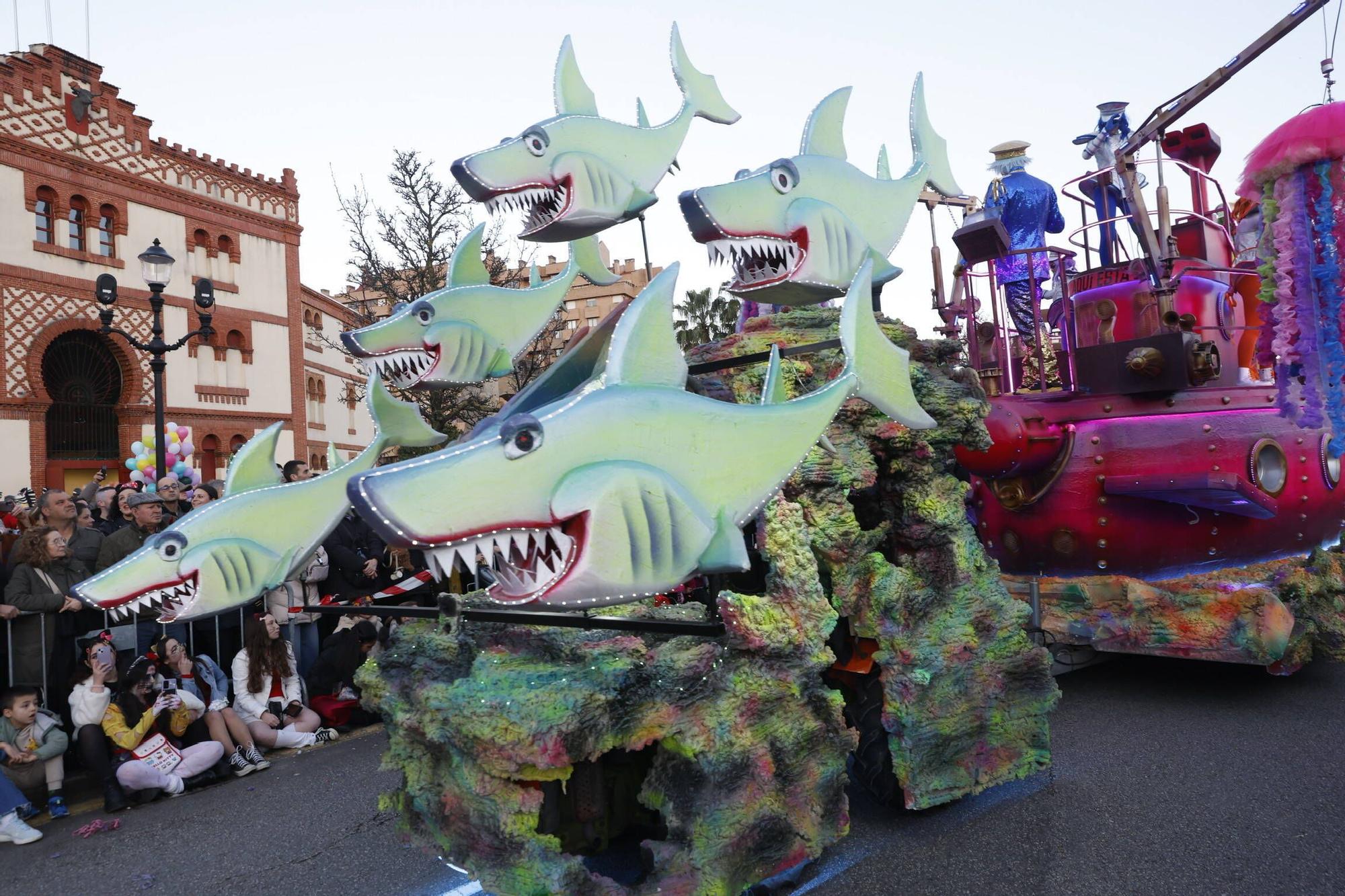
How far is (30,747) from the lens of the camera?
4871mm

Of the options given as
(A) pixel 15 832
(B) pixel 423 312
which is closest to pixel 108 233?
(A) pixel 15 832

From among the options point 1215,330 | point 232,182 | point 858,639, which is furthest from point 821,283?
point 232,182

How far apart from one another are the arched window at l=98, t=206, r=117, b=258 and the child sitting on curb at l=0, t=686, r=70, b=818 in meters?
17.1

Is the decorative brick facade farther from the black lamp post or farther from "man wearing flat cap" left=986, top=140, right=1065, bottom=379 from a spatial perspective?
"man wearing flat cap" left=986, top=140, right=1065, bottom=379

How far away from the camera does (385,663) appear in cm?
A: 327

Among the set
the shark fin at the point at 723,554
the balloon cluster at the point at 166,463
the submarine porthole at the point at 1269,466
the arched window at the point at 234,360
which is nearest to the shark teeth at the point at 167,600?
the shark fin at the point at 723,554

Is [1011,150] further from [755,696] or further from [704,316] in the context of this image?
[704,316]

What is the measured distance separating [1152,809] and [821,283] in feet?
9.74

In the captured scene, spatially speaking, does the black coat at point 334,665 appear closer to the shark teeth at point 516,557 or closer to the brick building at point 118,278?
the shark teeth at point 516,557

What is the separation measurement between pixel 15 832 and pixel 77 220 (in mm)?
17867

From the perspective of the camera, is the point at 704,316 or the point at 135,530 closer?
the point at 135,530

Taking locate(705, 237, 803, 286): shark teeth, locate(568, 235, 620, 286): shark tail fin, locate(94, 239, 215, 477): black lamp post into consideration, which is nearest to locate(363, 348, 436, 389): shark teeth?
locate(568, 235, 620, 286): shark tail fin

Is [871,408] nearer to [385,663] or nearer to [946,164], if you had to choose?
[946,164]

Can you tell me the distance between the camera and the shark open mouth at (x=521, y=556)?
2.08 metres
